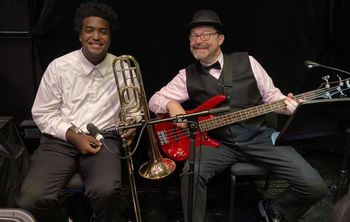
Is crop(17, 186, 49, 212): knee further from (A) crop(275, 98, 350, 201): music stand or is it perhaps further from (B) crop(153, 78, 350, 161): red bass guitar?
(A) crop(275, 98, 350, 201): music stand

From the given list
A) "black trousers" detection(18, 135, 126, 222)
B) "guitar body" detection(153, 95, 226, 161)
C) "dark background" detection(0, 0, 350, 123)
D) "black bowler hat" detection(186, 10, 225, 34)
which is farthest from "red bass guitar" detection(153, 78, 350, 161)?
"dark background" detection(0, 0, 350, 123)

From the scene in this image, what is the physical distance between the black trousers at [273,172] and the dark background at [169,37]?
0.96 meters

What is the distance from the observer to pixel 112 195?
2.84m

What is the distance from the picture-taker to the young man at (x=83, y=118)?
2.87 meters

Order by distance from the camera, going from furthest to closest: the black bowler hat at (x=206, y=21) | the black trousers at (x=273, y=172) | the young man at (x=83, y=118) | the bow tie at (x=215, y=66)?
the bow tie at (x=215, y=66) → the black bowler hat at (x=206, y=21) → the black trousers at (x=273, y=172) → the young man at (x=83, y=118)

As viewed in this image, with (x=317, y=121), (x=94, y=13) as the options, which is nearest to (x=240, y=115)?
(x=317, y=121)

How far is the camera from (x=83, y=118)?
3189 mm

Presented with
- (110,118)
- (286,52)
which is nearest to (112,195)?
(110,118)

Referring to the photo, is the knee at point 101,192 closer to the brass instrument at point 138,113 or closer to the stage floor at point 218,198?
the brass instrument at point 138,113

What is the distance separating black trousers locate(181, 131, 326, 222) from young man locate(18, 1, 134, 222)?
0.58 meters

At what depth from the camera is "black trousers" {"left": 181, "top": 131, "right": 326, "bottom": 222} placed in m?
2.97

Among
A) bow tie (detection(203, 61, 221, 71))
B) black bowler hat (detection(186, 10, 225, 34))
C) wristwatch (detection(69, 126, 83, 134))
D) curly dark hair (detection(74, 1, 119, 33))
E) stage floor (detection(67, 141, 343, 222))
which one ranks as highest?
curly dark hair (detection(74, 1, 119, 33))

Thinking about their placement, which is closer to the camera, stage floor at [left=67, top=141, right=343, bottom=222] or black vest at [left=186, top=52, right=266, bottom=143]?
black vest at [left=186, top=52, right=266, bottom=143]

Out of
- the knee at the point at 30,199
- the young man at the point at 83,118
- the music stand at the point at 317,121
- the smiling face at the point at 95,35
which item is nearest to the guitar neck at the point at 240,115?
the music stand at the point at 317,121
